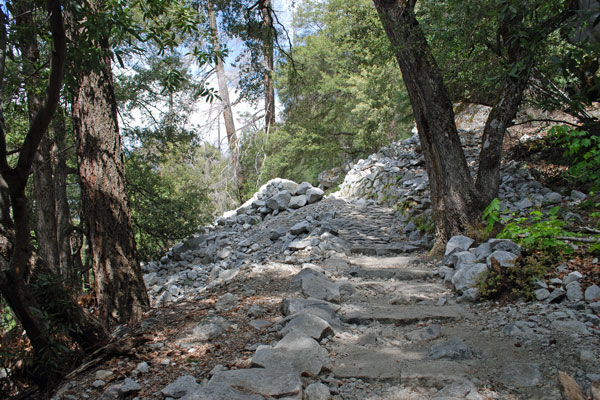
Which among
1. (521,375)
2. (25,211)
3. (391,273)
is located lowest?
(521,375)

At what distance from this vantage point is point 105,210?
417 centimetres

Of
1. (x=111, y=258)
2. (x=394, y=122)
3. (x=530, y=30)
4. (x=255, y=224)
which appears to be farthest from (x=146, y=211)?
(x=394, y=122)

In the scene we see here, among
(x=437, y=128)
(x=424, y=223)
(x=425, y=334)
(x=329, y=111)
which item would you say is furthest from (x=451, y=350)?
(x=329, y=111)

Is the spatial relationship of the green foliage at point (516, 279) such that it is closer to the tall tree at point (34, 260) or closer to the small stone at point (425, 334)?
the small stone at point (425, 334)

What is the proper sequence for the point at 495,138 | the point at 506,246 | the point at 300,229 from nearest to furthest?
1. the point at 506,246
2. the point at 495,138
3. the point at 300,229

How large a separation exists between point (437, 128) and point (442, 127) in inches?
2.5

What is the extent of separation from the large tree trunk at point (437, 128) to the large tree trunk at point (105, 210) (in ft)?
12.1

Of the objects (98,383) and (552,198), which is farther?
(552,198)

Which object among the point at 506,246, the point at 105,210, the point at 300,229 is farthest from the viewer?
the point at 300,229

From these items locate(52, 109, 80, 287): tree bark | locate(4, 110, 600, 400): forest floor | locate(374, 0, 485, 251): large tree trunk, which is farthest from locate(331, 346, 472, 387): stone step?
locate(52, 109, 80, 287): tree bark

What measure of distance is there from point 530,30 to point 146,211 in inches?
286

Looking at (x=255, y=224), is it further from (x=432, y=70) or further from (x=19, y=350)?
(x=19, y=350)

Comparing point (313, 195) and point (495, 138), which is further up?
point (495, 138)

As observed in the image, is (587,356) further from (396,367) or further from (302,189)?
(302,189)
